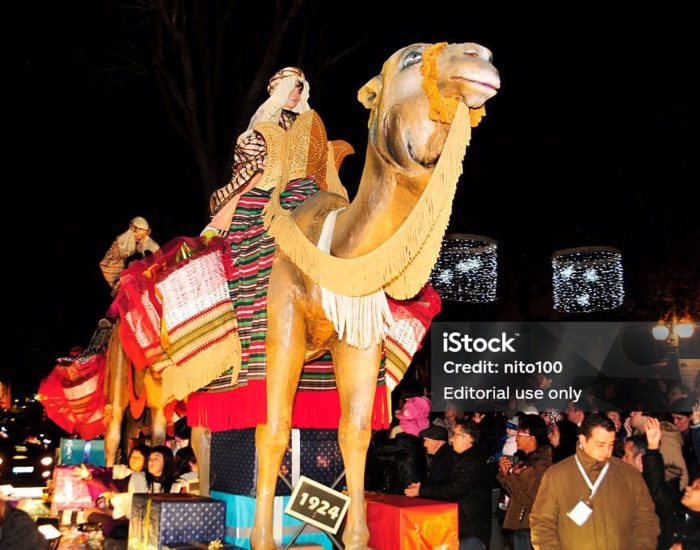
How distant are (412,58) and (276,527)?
8.06ft

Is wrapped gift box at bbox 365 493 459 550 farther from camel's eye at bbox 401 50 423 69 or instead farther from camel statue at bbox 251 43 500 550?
camel's eye at bbox 401 50 423 69

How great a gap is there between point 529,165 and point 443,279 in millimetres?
3354

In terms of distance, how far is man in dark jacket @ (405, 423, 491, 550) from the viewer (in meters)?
5.45

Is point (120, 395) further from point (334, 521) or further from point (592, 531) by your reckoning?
point (592, 531)

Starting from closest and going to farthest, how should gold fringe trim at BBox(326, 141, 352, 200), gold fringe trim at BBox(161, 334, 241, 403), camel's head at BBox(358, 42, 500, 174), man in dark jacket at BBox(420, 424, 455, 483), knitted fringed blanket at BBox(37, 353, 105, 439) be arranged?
camel's head at BBox(358, 42, 500, 174)
gold fringe trim at BBox(161, 334, 241, 403)
gold fringe trim at BBox(326, 141, 352, 200)
man in dark jacket at BBox(420, 424, 455, 483)
knitted fringed blanket at BBox(37, 353, 105, 439)

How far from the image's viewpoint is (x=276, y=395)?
3.86 m

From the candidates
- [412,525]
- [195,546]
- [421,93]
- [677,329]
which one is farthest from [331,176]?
[677,329]

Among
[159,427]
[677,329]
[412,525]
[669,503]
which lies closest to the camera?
[412,525]

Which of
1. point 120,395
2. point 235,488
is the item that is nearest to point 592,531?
point 235,488

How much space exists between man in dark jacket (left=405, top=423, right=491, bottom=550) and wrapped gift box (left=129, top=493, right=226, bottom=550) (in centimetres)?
174

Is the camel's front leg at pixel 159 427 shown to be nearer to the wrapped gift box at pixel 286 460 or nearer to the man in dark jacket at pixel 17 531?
the wrapped gift box at pixel 286 460

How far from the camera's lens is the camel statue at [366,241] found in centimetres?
343

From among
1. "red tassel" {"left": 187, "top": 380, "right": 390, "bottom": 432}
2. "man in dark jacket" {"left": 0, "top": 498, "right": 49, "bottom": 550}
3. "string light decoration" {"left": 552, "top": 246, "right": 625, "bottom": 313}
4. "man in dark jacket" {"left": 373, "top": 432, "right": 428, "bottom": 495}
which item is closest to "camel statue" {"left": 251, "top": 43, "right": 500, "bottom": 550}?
"red tassel" {"left": 187, "top": 380, "right": 390, "bottom": 432}

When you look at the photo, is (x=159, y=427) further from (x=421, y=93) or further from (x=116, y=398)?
(x=421, y=93)
